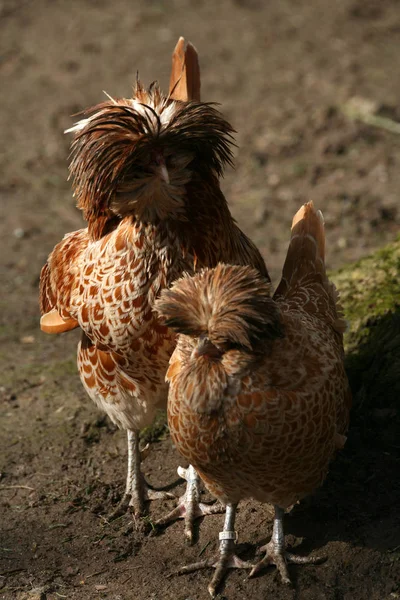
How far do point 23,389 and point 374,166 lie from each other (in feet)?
15.7

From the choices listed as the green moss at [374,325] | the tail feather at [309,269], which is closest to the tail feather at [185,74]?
the tail feather at [309,269]

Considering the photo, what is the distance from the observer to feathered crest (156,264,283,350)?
3.63 meters

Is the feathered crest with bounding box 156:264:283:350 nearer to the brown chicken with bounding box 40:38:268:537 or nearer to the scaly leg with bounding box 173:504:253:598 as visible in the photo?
the brown chicken with bounding box 40:38:268:537

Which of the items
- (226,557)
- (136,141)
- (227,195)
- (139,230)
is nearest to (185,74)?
(136,141)

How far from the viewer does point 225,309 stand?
144 inches

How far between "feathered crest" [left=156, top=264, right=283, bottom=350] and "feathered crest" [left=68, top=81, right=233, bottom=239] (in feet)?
2.49

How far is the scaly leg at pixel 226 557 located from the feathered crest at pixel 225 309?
111cm

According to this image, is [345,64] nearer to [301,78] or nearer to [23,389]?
[301,78]

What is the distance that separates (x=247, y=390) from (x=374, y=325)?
2139mm

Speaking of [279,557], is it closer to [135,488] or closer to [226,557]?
[226,557]

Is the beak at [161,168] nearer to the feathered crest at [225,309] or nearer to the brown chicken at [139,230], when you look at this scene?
the brown chicken at [139,230]

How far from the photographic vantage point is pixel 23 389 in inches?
245

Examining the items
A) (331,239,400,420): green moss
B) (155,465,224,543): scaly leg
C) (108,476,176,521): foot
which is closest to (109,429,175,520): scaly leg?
(108,476,176,521): foot

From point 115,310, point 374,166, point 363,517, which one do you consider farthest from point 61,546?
point 374,166
